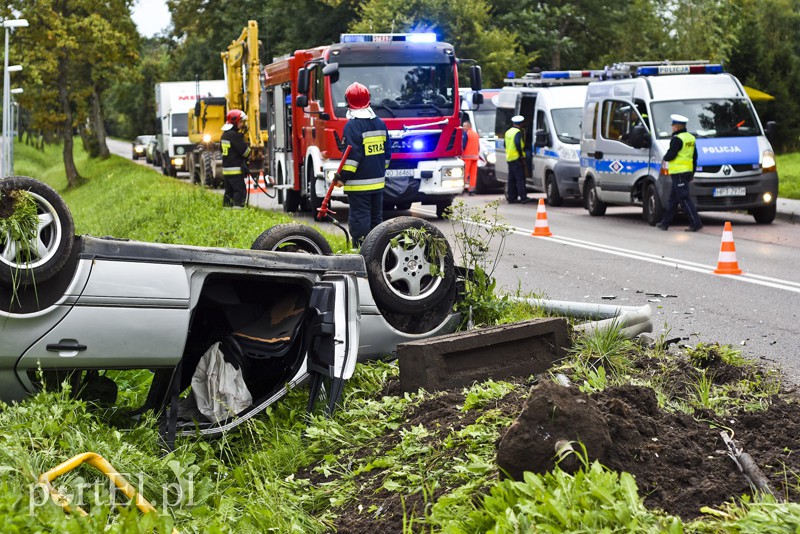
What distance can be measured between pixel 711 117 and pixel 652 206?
174cm

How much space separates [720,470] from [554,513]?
0.97 meters

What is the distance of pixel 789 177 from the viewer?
26.7m

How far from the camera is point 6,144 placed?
1592 inches

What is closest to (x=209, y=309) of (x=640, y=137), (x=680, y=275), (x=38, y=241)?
(x=38, y=241)

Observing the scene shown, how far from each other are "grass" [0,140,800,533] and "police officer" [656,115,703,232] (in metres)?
10.9

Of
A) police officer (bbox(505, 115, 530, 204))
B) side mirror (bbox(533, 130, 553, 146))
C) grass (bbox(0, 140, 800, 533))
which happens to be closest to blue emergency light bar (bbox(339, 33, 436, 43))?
police officer (bbox(505, 115, 530, 204))

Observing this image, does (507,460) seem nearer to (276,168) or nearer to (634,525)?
(634,525)

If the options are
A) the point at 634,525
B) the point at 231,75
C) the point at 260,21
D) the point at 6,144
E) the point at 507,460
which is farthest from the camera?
the point at 260,21

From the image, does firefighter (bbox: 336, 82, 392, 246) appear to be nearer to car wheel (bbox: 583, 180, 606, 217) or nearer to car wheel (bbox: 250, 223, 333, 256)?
car wheel (bbox: 250, 223, 333, 256)

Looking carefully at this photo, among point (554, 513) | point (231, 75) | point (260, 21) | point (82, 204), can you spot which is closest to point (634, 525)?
point (554, 513)

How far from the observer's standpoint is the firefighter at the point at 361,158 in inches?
439

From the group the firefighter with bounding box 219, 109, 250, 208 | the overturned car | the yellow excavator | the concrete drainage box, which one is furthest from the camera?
the yellow excavator

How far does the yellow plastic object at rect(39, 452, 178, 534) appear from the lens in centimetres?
433

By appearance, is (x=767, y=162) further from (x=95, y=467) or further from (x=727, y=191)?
(x=95, y=467)
